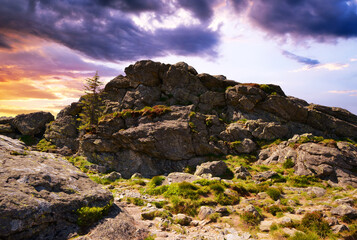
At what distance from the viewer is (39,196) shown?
774 cm

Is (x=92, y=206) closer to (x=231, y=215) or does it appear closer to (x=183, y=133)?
(x=231, y=215)

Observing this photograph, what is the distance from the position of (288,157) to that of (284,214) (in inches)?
626

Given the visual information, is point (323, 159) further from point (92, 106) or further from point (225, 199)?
point (92, 106)

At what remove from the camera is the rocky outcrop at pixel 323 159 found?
22172 mm

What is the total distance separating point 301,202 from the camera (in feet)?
51.8

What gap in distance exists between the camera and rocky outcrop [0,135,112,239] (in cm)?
667

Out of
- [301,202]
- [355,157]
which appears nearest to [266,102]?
[355,157]

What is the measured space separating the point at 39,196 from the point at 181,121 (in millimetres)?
26207

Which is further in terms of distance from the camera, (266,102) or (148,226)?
(266,102)

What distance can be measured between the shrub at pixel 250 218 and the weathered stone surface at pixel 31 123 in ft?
173

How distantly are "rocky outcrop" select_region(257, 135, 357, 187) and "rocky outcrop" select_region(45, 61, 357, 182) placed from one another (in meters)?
0.58

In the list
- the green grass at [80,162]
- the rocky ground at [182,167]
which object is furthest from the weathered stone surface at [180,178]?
the green grass at [80,162]

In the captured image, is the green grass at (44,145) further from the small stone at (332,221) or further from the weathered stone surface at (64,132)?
the small stone at (332,221)

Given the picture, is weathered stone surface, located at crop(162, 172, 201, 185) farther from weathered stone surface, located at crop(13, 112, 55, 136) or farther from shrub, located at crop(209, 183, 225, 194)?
weathered stone surface, located at crop(13, 112, 55, 136)
